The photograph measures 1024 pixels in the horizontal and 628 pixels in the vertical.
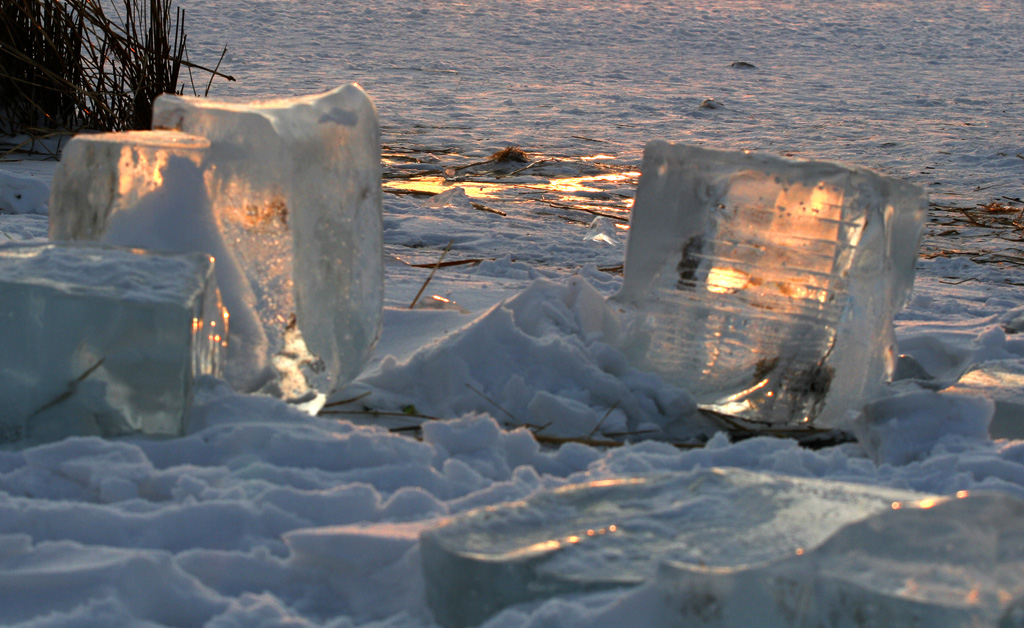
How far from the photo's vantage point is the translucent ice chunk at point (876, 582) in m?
0.78

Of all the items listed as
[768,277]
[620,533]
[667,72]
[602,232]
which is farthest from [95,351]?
[667,72]

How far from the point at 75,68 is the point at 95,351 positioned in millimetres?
3322

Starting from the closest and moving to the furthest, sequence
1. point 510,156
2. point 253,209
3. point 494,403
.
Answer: point 253,209, point 494,403, point 510,156

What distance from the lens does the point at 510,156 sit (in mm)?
5004

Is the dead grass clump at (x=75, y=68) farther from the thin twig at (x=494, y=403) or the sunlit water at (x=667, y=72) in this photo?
the thin twig at (x=494, y=403)

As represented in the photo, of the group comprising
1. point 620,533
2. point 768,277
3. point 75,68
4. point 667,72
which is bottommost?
point 620,533

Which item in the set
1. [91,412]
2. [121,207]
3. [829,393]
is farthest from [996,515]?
[121,207]

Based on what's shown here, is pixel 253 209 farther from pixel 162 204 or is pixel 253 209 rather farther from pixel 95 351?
pixel 95 351

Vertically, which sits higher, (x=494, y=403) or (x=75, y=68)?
(x=75, y=68)

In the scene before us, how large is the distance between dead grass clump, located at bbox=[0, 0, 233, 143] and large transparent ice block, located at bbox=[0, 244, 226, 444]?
9.62 feet

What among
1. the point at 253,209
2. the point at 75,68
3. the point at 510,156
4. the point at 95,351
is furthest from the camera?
the point at 510,156

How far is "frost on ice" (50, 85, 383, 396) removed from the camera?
1518 mm

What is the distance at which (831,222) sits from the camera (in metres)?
1.66

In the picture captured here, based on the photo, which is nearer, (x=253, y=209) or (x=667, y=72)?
(x=253, y=209)
